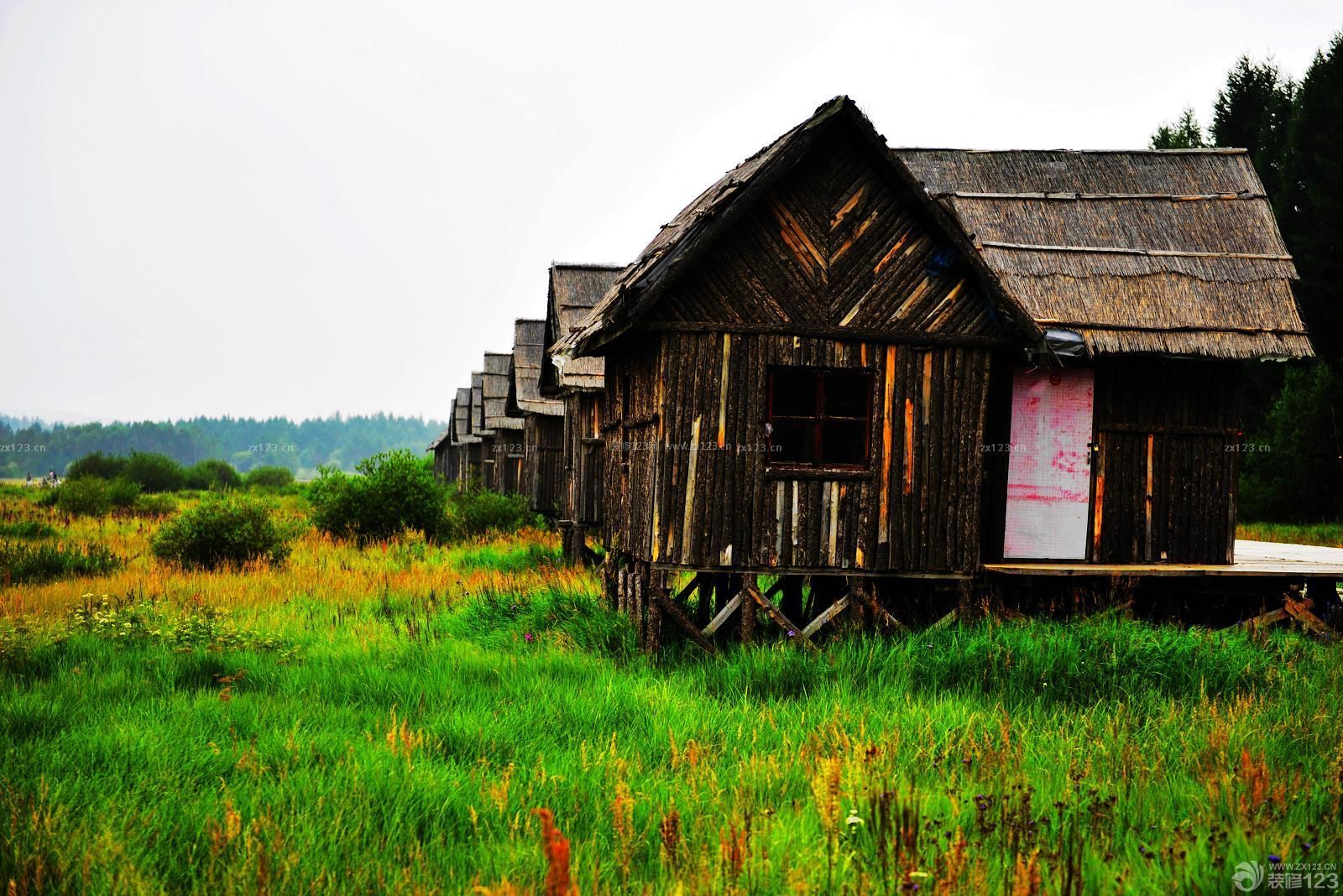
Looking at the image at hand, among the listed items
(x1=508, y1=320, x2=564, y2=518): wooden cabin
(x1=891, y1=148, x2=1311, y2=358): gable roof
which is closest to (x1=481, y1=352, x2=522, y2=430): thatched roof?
(x1=508, y1=320, x2=564, y2=518): wooden cabin

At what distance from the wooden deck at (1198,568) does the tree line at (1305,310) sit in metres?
16.0

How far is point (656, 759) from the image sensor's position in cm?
717

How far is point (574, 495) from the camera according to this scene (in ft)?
61.9

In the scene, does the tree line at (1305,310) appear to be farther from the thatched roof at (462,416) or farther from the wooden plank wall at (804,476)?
the thatched roof at (462,416)

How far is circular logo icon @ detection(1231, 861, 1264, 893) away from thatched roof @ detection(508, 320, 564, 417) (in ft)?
65.0


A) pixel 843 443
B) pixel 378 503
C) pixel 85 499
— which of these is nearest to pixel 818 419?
pixel 843 443

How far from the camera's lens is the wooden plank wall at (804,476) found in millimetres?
10617

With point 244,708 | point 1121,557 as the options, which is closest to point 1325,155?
point 1121,557

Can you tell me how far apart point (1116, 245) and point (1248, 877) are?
10.2 metres

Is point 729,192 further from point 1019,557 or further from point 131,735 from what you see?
point 131,735

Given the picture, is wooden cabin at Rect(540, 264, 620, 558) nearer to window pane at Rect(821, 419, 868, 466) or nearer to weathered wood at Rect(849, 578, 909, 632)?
window pane at Rect(821, 419, 868, 466)

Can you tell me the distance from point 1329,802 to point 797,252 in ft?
21.8

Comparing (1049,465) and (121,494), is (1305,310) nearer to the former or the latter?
(1049,465)

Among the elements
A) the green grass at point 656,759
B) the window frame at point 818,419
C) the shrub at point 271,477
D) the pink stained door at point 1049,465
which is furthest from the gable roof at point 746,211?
the shrub at point 271,477
